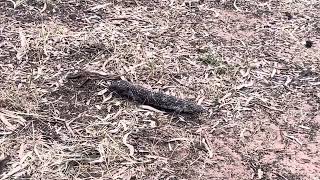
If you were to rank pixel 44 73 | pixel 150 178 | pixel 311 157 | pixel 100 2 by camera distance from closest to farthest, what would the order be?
pixel 150 178 < pixel 311 157 < pixel 44 73 < pixel 100 2

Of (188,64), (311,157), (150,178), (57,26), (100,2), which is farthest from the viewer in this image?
(100,2)

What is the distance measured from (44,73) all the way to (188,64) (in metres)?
1.04

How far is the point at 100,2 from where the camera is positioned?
15.6ft

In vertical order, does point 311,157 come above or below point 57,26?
below

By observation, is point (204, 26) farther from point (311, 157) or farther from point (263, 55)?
point (311, 157)

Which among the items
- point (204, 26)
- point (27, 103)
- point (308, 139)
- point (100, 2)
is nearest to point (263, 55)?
point (204, 26)

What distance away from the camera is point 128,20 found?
14.8ft

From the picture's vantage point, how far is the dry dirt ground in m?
3.08

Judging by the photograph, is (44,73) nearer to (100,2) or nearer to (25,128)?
(25,128)

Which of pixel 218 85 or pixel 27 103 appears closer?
pixel 27 103

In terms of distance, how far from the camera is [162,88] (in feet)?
12.2

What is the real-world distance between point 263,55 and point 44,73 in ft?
5.48

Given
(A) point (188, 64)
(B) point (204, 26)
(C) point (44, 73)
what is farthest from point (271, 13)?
(C) point (44, 73)

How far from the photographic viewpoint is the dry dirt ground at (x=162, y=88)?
3.08 m
